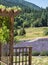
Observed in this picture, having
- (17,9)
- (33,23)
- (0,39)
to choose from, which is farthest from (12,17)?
(33,23)

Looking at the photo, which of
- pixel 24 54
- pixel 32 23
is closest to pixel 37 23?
pixel 32 23

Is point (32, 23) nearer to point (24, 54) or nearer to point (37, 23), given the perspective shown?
point (37, 23)

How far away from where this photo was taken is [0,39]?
6512mm

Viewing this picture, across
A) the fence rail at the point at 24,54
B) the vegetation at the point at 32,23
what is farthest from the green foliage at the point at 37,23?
the fence rail at the point at 24,54

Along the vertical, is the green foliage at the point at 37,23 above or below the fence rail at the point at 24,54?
below

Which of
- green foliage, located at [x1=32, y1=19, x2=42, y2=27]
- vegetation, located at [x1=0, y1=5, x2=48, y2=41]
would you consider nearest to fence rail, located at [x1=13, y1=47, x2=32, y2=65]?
vegetation, located at [x1=0, y1=5, x2=48, y2=41]

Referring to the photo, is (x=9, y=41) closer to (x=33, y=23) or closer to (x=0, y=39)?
(x=0, y=39)

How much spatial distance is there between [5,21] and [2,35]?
361 millimetres

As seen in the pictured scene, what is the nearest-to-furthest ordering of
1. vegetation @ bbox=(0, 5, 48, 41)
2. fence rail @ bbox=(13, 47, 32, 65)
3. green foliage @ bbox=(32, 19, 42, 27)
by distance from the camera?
fence rail @ bbox=(13, 47, 32, 65) → vegetation @ bbox=(0, 5, 48, 41) → green foliage @ bbox=(32, 19, 42, 27)

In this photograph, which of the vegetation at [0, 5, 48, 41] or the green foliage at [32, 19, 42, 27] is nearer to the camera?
the vegetation at [0, 5, 48, 41]

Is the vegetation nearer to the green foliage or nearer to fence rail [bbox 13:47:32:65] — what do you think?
the green foliage

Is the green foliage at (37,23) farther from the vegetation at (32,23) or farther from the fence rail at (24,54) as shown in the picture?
the fence rail at (24,54)

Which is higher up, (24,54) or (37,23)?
(24,54)

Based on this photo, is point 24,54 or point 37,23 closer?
point 24,54
